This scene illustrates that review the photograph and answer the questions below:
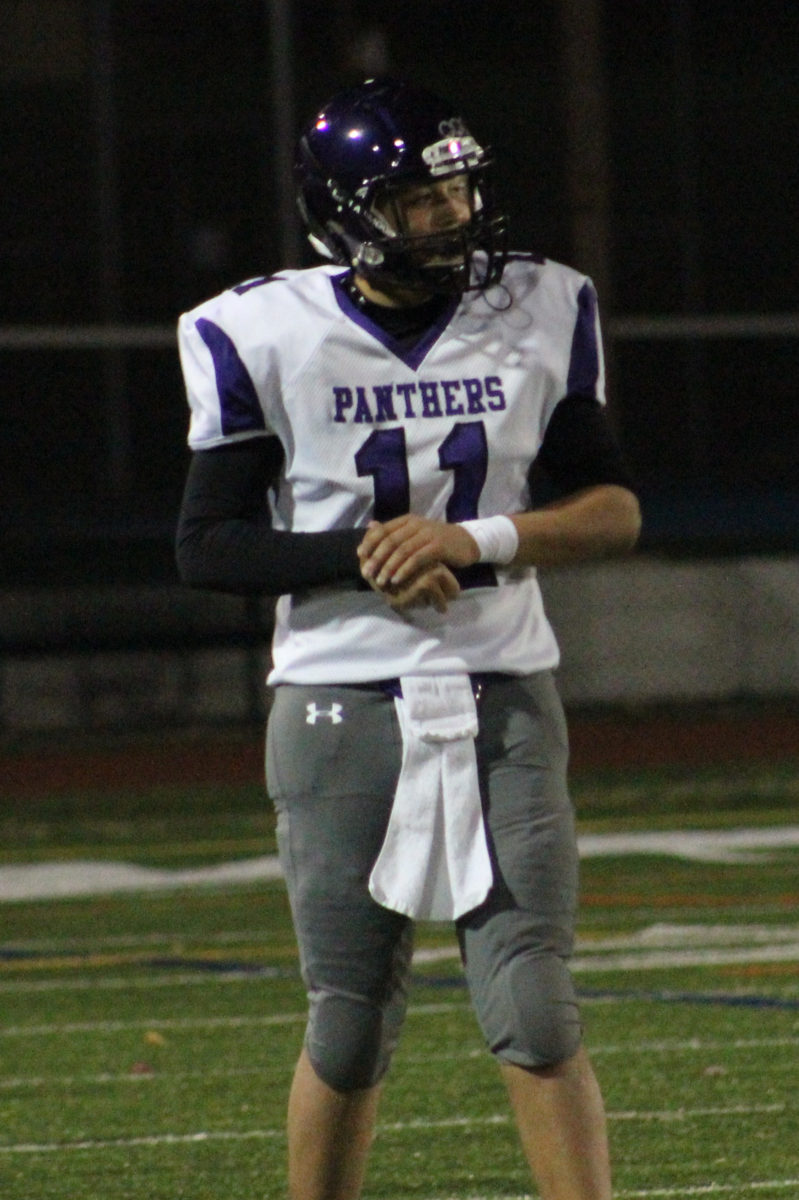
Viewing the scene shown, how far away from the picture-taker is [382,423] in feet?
11.2

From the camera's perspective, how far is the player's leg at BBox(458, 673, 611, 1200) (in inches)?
128

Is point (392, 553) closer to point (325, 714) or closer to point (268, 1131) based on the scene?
point (325, 714)

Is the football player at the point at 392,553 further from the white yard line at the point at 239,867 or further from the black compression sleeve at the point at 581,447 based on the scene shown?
the white yard line at the point at 239,867

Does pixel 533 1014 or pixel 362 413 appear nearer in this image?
pixel 533 1014

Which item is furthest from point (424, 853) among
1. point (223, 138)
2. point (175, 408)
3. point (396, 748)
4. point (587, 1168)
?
point (223, 138)

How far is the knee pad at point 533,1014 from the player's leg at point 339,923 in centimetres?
19

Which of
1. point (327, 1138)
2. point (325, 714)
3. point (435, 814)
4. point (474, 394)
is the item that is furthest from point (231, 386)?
point (327, 1138)

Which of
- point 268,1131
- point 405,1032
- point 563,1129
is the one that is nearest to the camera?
point 563,1129

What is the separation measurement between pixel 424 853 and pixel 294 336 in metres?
0.74

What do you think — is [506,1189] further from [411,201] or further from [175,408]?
[175,408]

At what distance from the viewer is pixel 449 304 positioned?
11.6 feet

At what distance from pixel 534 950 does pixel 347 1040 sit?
306mm

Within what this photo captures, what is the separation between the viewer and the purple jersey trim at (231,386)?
11.3 ft

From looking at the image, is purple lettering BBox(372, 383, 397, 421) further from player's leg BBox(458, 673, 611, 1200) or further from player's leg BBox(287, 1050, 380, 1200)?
player's leg BBox(287, 1050, 380, 1200)
